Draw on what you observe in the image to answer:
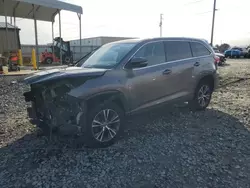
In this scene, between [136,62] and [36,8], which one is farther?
[36,8]

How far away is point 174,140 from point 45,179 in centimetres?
232

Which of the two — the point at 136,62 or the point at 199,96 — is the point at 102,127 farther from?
the point at 199,96

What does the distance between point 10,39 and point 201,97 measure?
1436 cm

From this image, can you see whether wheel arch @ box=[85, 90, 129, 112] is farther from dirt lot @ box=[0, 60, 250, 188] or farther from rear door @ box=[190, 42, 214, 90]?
rear door @ box=[190, 42, 214, 90]

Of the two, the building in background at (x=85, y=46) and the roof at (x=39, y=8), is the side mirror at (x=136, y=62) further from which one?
the building in background at (x=85, y=46)

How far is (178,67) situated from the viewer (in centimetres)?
501

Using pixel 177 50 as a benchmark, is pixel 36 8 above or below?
above

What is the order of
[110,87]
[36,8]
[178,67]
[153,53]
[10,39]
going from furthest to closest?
[10,39] → [36,8] → [178,67] → [153,53] → [110,87]

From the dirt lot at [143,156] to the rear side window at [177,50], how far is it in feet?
4.82

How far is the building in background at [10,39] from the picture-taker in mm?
15023

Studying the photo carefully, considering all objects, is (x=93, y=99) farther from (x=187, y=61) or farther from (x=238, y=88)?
(x=238, y=88)

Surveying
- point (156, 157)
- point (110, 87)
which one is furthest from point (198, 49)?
point (156, 157)

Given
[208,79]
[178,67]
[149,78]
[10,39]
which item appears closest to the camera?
[149,78]

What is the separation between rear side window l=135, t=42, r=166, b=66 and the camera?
175 inches
